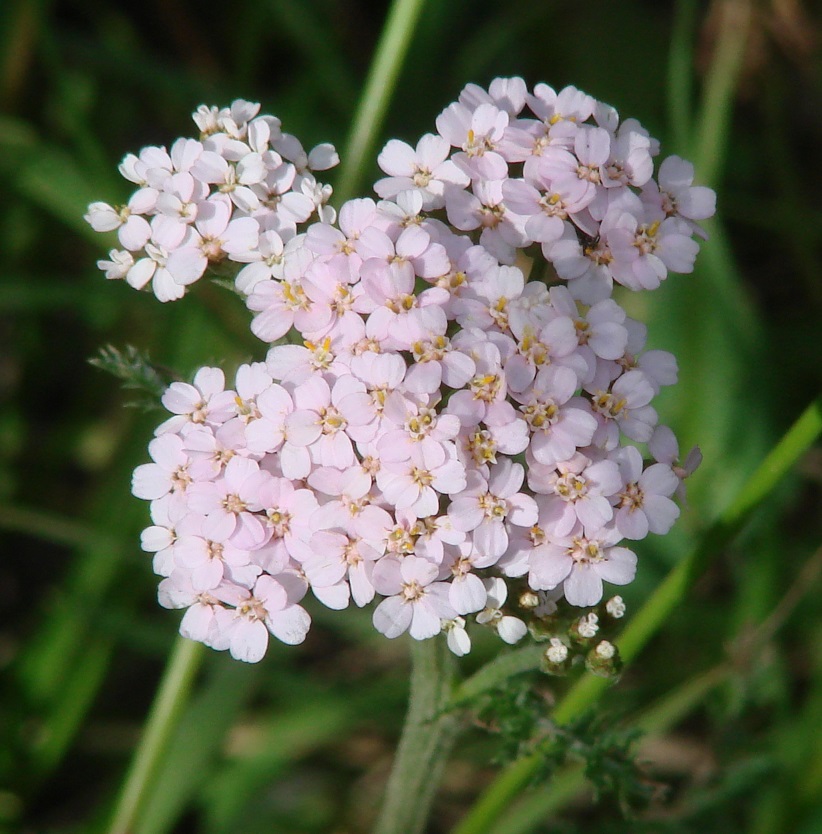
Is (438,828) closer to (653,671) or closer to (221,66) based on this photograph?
(653,671)

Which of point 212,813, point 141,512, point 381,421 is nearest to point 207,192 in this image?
point 381,421

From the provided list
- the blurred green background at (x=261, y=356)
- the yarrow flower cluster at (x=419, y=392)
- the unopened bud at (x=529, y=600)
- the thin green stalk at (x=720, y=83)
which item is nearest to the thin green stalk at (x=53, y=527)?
the blurred green background at (x=261, y=356)

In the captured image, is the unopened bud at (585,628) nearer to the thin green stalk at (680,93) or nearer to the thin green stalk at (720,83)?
the thin green stalk at (720,83)

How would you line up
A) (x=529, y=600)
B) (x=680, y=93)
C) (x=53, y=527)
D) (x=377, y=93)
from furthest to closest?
1. (x=680, y=93)
2. (x=53, y=527)
3. (x=377, y=93)
4. (x=529, y=600)

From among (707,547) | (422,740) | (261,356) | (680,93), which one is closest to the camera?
(707,547)

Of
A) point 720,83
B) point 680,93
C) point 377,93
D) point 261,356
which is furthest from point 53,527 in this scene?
point 720,83

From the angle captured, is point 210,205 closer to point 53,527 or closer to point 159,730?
point 159,730

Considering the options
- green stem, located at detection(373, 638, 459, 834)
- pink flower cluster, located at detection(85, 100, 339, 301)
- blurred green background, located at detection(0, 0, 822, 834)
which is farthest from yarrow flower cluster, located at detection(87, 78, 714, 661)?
blurred green background, located at detection(0, 0, 822, 834)
